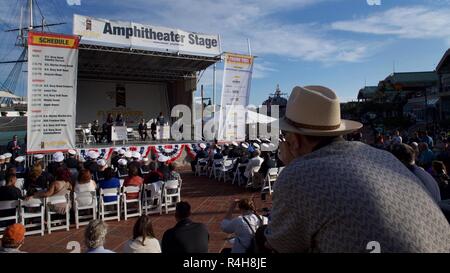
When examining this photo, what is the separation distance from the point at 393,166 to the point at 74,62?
9714 mm

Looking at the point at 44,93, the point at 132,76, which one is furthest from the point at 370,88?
the point at 44,93

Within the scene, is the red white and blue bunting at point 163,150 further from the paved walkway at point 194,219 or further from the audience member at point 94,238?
the audience member at point 94,238

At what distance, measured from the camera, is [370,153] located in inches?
48.1

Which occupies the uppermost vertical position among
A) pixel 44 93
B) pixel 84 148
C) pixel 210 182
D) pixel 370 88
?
pixel 370 88

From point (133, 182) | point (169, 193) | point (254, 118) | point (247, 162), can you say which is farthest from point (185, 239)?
point (254, 118)

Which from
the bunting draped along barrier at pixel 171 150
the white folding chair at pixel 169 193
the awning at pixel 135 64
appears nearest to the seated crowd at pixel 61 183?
the white folding chair at pixel 169 193

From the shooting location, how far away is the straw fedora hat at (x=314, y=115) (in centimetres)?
135

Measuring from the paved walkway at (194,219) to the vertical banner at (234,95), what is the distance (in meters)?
3.14

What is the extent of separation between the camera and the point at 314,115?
1376 mm

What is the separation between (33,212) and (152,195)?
6.96 feet

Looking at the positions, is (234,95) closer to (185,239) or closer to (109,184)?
(109,184)

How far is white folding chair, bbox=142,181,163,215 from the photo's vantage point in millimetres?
6828
